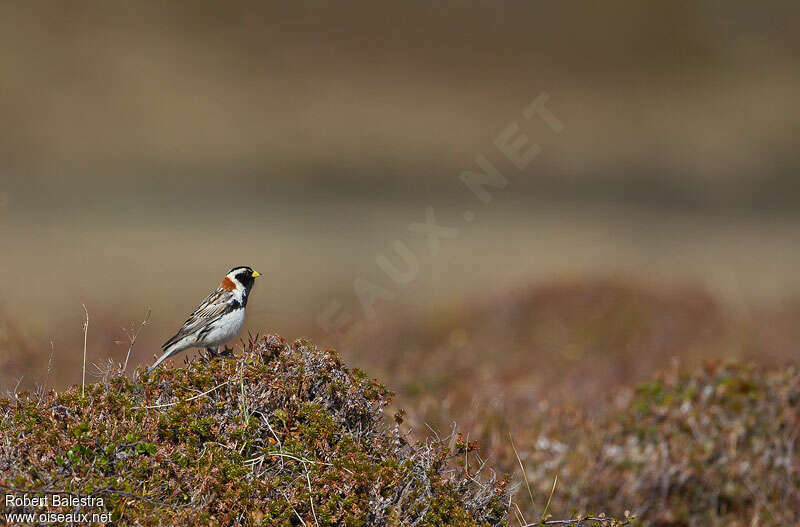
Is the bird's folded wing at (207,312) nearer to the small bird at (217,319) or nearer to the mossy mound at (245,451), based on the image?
the small bird at (217,319)

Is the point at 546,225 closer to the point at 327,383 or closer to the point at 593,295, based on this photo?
the point at 593,295

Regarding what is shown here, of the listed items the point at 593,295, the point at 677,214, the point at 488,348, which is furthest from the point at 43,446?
the point at 677,214

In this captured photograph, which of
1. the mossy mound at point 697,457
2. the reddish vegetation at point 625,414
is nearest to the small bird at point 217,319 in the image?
the reddish vegetation at point 625,414

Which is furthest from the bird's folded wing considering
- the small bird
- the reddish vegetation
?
the reddish vegetation

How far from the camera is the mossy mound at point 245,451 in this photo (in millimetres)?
3639

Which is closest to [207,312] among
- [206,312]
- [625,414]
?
[206,312]

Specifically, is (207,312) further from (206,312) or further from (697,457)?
(697,457)

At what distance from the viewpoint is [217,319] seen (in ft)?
16.2

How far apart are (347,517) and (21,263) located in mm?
12655

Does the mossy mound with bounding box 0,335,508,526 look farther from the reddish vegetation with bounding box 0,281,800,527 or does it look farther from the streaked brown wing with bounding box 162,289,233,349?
the reddish vegetation with bounding box 0,281,800,527

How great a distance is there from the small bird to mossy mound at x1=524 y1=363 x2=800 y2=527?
128 inches

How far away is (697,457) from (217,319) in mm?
4046

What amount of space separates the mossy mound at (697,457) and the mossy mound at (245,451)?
3.32 metres

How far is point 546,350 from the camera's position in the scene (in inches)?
436
